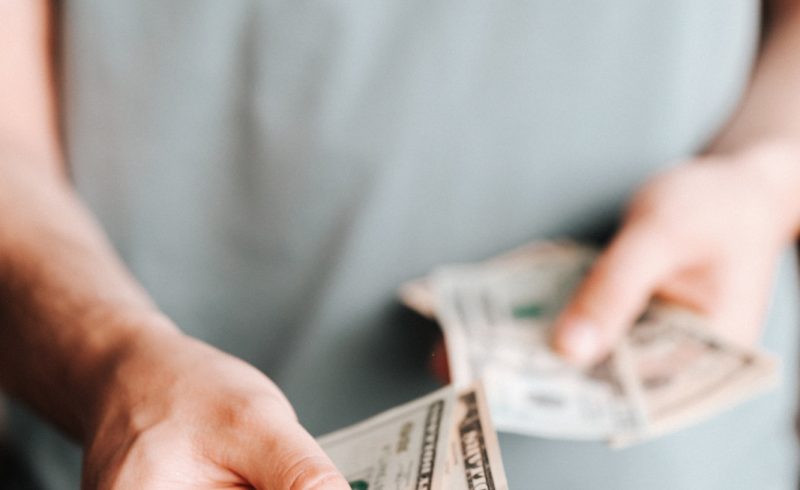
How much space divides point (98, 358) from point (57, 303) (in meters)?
0.09

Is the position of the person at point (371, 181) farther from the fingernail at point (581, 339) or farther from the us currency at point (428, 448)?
the us currency at point (428, 448)

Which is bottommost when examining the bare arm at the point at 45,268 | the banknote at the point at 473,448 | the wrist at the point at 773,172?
the banknote at the point at 473,448

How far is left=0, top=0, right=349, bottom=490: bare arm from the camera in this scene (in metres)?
0.39

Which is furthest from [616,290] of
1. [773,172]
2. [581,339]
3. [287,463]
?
[287,463]

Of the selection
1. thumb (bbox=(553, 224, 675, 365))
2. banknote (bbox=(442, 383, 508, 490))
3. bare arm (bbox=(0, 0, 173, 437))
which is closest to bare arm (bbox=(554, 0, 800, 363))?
thumb (bbox=(553, 224, 675, 365))

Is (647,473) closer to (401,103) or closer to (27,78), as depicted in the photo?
(401,103)

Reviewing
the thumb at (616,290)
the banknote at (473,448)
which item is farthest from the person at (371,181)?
the banknote at (473,448)

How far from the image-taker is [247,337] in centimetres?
73

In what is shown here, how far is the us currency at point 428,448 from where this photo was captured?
0.40m

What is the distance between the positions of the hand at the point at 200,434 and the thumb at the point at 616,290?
1.21ft

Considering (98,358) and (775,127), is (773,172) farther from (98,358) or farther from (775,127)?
(98,358)

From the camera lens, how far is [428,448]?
42 centimetres

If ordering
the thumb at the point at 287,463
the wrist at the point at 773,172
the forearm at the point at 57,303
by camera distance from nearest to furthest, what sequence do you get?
1. the thumb at the point at 287,463
2. the forearm at the point at 57,303
3. the wrist at the point at 773,172

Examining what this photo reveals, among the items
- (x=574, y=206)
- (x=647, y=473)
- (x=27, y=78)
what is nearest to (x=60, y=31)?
(x=27, y=78)
